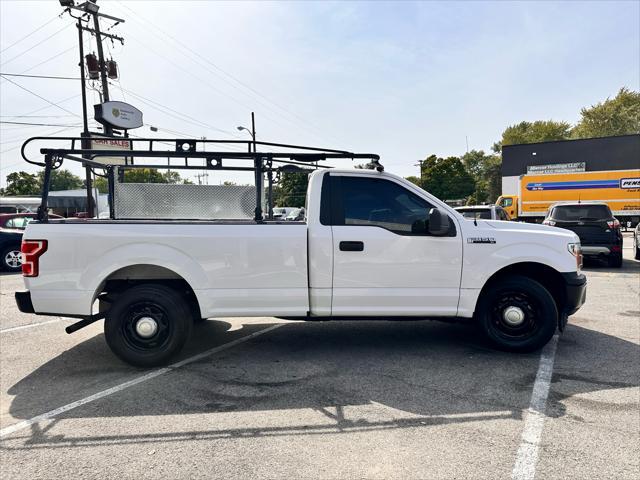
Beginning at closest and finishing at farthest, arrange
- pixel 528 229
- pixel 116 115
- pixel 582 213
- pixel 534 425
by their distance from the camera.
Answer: pixel 534 425 → pixel 528 229 → pixel 116 115 → pixel 582 213

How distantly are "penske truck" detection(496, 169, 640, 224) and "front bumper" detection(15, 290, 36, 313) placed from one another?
26.4m

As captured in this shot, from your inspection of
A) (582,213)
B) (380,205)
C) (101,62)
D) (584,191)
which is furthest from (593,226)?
(101,62)

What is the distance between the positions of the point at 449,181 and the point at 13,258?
201ft

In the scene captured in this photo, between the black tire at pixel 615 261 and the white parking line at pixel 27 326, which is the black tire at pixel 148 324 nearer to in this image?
the white parking line at pixel 27 326

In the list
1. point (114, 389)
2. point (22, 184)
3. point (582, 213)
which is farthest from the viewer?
point (22, 184)

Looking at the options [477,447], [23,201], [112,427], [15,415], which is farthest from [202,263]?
[23,201]

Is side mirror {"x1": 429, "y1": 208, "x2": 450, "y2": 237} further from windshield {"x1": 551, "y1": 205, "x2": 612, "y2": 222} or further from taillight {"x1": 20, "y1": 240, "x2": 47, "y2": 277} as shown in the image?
windshield {"x1": 551, "y1": 205, "x2": 612, "y2": 222}

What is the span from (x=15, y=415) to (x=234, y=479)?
7.00 ft

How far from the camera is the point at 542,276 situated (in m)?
4.96

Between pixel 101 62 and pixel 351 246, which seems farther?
pixel 101 62

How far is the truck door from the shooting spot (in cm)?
450

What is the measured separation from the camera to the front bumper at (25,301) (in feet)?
14.2

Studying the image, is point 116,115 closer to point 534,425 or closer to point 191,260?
point 191,260

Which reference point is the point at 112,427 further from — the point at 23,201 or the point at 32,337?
the point at 23,201
